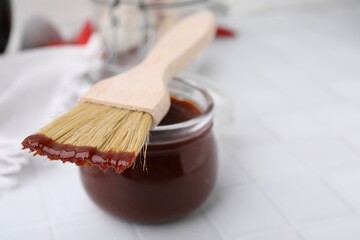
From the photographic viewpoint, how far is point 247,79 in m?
0.87

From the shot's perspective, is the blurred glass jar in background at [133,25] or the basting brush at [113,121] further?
the blurred glass jar in background at [133,25]

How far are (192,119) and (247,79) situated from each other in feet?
1.14

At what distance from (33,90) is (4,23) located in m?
0.13


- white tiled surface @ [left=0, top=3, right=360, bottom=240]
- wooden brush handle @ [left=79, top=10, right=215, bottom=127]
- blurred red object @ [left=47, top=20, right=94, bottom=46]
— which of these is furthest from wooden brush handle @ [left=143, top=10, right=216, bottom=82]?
blurred red object @ [left=47, top=20, right=94, bottom=46]

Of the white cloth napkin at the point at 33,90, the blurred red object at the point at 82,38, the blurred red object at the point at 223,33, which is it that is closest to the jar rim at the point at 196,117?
the white cloth napkin at the point at 33,90

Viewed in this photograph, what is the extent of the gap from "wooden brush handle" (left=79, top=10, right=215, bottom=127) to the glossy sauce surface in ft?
0.14

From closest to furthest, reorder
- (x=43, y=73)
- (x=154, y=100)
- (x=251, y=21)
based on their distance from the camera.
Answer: (x=154, y=100) < (x=43, y=73) < (x=251, y=21)

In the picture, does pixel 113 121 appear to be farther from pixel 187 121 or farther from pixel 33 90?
pixel 33 90

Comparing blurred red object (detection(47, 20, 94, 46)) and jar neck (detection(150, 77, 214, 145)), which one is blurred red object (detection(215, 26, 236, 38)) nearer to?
blurred red object (detection(47, 20, 94, 46))

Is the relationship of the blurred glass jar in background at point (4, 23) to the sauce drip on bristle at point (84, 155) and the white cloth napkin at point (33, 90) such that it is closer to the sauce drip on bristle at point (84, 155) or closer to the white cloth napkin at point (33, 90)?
the white cloth napkin at point (33, 90)

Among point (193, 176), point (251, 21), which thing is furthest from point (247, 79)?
point (193, 176)

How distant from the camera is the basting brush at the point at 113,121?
448mm

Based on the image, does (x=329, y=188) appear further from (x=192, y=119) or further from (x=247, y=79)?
(x=247, y=79)

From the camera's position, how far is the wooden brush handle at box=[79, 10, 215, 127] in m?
0.50
